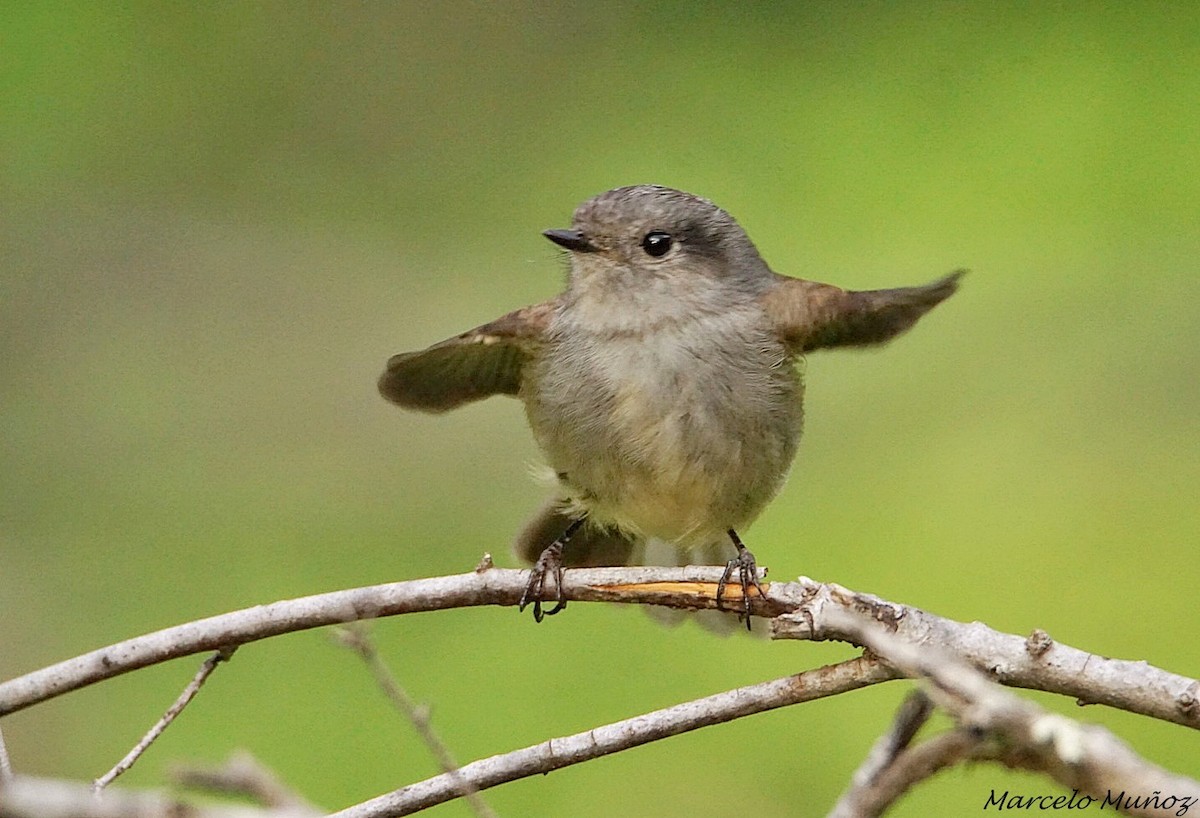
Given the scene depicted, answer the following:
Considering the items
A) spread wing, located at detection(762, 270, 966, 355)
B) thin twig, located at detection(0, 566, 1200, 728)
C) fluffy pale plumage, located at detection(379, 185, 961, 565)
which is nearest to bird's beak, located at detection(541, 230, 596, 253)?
fluffy pale plumage, located at detection(379, 185, 961, 565)

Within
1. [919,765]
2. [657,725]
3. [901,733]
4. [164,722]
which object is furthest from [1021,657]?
[164,722]

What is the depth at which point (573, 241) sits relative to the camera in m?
3.14

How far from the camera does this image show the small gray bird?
2941mm

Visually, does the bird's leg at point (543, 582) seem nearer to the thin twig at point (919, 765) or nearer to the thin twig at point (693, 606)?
the thin twig at point (693, 606)

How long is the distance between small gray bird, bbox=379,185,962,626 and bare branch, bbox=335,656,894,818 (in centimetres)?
75

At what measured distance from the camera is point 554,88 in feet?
21.0

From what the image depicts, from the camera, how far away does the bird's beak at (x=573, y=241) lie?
3123 mm

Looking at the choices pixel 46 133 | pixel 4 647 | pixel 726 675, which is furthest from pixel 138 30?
pixel 726 675

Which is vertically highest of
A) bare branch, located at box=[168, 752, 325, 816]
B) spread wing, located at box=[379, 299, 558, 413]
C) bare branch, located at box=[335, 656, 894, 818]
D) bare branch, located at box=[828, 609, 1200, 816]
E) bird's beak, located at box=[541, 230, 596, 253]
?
bird's beak, located at box=[541, 230, 596, 253]

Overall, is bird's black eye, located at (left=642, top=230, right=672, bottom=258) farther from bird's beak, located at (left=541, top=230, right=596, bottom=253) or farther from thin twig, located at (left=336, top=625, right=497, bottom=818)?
thin twig, located at (left=336, top=625, right=497, bottom=818)

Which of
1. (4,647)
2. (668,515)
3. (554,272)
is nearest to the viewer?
(668,515)

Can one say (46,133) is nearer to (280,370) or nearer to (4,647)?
(280,370)

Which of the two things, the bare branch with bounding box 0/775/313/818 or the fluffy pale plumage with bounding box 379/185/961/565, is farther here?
the fluffy pale plumage with bounding box 379/185/961/565

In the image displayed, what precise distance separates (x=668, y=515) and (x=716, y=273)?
20.2 inches
